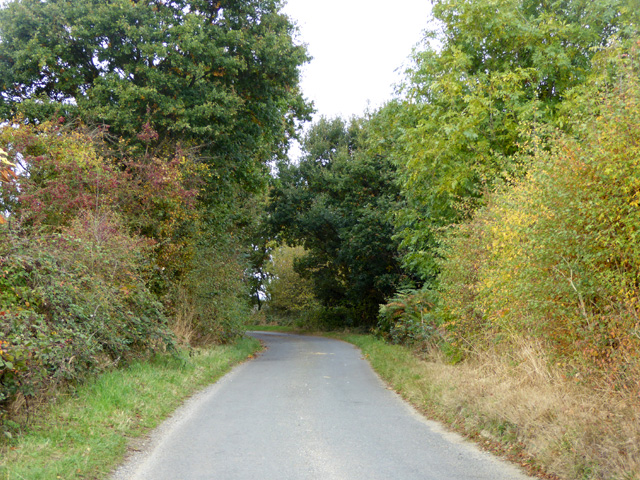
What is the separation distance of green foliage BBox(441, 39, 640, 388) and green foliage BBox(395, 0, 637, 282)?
5.43 m

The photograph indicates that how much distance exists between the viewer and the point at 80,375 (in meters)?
8.55

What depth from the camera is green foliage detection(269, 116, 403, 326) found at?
3067 centimetres

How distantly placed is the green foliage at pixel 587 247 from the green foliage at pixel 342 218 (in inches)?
803

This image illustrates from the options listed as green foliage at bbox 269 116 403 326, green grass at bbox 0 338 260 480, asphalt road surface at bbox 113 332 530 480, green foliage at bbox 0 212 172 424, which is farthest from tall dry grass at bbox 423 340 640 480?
green foliage at bbox 269 116 403 326

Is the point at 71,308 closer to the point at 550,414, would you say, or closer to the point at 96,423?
the point at 96,423

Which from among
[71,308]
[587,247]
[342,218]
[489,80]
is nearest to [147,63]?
[489,80]

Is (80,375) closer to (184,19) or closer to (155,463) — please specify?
(155,463)

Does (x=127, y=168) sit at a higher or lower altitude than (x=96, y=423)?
higher

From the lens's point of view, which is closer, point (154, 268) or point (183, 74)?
point (154, 268)

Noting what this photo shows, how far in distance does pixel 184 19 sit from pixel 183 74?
5.57 ft

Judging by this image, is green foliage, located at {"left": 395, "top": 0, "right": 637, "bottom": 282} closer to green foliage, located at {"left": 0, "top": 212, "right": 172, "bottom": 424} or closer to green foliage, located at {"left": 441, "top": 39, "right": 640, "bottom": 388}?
green foliage, located at {"left": 441, "top": 39, "right": 640, "bottom": 388}

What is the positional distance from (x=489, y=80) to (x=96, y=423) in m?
11.9

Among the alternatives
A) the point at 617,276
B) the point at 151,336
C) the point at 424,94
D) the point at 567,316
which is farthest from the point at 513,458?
the point at 424,94

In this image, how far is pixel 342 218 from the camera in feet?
110
